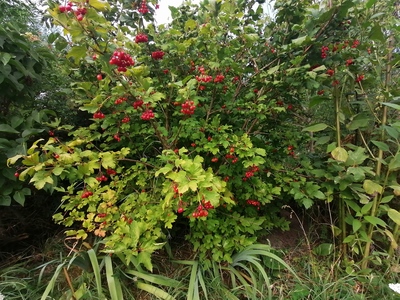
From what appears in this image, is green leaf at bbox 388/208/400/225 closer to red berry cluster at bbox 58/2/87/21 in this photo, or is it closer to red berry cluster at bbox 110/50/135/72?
red berry cluster at bbox 110/50/135/72

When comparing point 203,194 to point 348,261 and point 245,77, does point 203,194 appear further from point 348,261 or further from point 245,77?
point 348,261

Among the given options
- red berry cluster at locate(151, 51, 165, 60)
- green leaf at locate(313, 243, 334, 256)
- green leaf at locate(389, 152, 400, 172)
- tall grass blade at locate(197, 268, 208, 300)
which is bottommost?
green leaf at locate(313, 243, 334, 256)

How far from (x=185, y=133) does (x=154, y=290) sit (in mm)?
934

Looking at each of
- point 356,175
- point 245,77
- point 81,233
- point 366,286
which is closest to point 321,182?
point 356,175

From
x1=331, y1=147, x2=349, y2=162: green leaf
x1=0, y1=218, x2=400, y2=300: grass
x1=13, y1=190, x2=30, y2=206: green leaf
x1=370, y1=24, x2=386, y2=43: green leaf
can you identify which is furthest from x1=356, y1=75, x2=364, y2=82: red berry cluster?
x1=13, y1=190, x2=30, y2=206: green leaf

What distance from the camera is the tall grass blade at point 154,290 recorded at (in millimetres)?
1466

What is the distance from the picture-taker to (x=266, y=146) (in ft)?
6.09

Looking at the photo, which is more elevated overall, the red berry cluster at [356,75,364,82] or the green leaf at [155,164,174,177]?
the red berry cluster at [356,75,364,82]

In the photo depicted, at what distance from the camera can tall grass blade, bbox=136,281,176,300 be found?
1466mm

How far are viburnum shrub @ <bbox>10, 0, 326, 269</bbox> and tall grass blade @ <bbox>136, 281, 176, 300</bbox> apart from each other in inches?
7.6

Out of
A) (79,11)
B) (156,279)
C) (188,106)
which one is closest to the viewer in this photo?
(79,11)

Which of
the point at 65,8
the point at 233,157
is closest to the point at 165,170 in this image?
the point at 233,157

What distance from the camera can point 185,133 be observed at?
5.41 feet

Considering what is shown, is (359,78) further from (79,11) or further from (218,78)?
(79,11)
